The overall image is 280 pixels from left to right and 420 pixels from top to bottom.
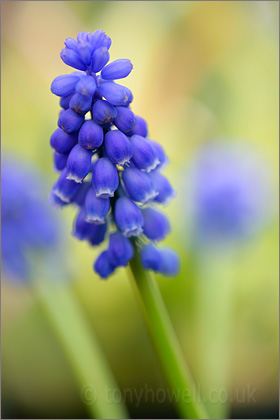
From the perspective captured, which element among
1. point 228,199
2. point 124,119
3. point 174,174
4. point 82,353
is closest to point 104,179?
point 124,119

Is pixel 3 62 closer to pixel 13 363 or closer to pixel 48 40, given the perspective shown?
pixel 48 40

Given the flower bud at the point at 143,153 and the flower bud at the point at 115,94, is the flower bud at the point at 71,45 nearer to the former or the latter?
the flower bud at the point at 115,94

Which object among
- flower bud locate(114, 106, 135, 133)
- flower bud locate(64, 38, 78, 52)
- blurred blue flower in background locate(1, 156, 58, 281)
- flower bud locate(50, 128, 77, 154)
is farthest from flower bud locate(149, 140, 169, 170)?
blurred blue flower in background locate(1, 156, 58, 281)

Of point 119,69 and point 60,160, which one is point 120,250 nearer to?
point 60,160

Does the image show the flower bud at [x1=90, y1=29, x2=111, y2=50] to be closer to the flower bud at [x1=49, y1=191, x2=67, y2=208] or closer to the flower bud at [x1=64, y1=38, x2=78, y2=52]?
the flower bud at [x1=64, y1=38, x2=78, y2=52]

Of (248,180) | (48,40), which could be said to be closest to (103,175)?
(248,180)

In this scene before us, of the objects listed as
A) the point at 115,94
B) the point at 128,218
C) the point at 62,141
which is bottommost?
the point at 128,218
